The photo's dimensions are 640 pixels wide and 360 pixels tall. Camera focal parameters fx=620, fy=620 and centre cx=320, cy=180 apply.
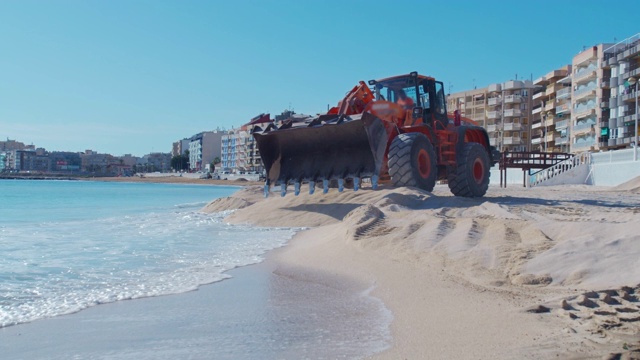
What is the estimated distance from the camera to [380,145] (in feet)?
39.9

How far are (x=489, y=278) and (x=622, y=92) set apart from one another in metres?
59.1

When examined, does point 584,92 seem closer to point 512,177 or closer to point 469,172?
point 512,177

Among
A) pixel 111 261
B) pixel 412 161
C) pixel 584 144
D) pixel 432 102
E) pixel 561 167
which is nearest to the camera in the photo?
pixel 111 261

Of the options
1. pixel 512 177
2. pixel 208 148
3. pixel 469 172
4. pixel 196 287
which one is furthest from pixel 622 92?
pixel 208 148

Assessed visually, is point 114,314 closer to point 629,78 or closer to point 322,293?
point 322,293

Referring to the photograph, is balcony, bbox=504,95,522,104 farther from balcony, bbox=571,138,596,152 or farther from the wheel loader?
the wheel loader

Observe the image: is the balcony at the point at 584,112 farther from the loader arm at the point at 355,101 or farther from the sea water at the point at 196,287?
the sea water at the point at 196,287

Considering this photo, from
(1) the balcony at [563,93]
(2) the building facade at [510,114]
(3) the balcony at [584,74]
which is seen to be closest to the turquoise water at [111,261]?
(3) the balcony at [584,74]

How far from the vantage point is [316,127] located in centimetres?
1273

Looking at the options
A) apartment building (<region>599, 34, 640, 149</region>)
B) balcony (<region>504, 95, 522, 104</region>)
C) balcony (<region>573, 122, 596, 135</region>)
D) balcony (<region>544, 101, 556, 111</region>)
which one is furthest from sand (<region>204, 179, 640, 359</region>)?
balcony (<region>504, 95, 522, 104</region>)

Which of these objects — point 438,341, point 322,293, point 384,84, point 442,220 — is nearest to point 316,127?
point 384,84

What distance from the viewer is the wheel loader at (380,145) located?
1236cm

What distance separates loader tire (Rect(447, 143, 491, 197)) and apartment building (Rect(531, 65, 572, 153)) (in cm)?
6212

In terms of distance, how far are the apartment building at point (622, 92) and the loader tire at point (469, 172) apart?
44412 mm
